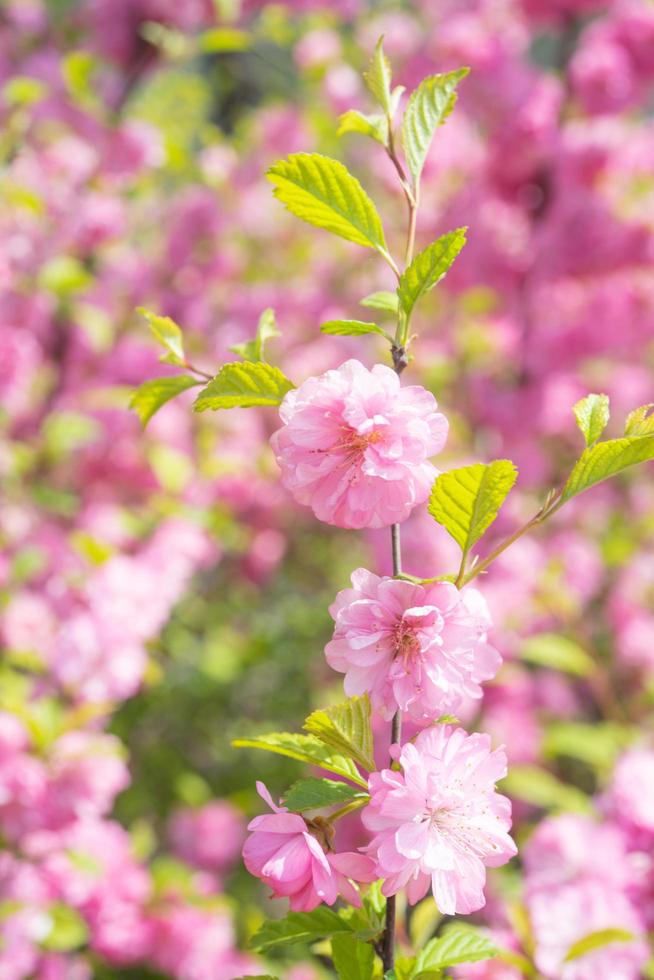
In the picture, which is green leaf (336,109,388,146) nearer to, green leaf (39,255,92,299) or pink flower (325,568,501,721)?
pink flower (325,568,501,721)

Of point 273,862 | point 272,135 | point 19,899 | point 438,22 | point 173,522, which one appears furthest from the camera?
point 272,135

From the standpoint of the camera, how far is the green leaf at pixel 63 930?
1.25 metres

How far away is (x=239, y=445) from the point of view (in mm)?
2098

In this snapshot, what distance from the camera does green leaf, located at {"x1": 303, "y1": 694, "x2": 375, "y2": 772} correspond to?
452 millimetres

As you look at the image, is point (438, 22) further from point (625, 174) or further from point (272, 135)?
point (625, 174)

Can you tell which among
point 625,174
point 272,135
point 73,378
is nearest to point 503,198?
point 625,174

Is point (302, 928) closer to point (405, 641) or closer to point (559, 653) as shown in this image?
point (405, 641)

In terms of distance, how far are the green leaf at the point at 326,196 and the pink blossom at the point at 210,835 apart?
1.44 meters

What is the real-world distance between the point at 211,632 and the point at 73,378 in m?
0.76

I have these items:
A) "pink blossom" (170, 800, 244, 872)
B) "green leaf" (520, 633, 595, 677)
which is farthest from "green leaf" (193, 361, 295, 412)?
"pink blossom" (170, 800, 244, 872)

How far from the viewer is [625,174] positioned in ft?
6.50

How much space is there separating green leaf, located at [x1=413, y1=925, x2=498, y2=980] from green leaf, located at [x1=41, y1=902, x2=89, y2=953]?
0.90 meters

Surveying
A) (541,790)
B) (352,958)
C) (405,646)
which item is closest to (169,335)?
(405,646)

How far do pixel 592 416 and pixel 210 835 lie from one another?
4.74 ft
